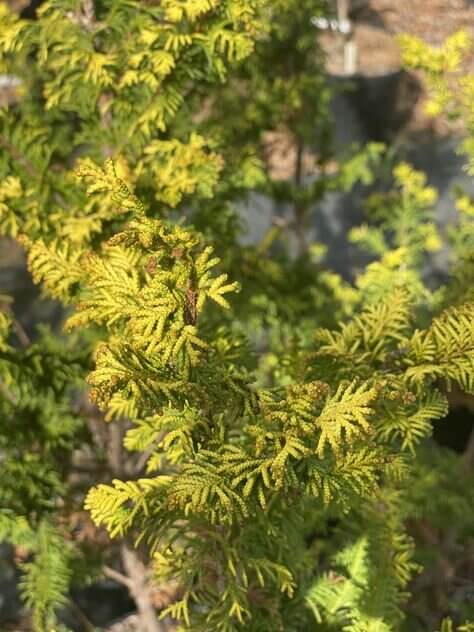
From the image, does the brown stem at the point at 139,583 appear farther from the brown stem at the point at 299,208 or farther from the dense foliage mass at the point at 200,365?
the brown stem at the point at 299,208

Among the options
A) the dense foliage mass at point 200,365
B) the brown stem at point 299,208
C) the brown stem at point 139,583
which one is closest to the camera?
the dense foliage mass at point 200,365

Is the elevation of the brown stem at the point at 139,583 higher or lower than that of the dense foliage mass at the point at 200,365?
lower

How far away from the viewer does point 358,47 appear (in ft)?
31.4

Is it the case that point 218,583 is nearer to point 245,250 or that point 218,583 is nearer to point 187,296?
point 187,296

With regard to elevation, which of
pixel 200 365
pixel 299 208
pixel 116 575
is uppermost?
pixel 200 365

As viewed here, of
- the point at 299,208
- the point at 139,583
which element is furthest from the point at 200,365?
the point at 299,208

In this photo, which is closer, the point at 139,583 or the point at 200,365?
the point at 200,365

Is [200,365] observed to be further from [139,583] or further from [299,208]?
[299,208]

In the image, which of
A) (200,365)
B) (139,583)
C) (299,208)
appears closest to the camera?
(200,365)

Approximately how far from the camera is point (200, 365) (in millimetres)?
1671

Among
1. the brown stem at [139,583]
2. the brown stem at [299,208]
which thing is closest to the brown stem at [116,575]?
the brown stem at [139,583]

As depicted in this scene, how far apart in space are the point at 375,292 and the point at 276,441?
6.55 feet

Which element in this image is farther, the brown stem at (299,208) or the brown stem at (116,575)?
the brown stem at (299,208)

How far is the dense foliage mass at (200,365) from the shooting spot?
1655 millimetres
